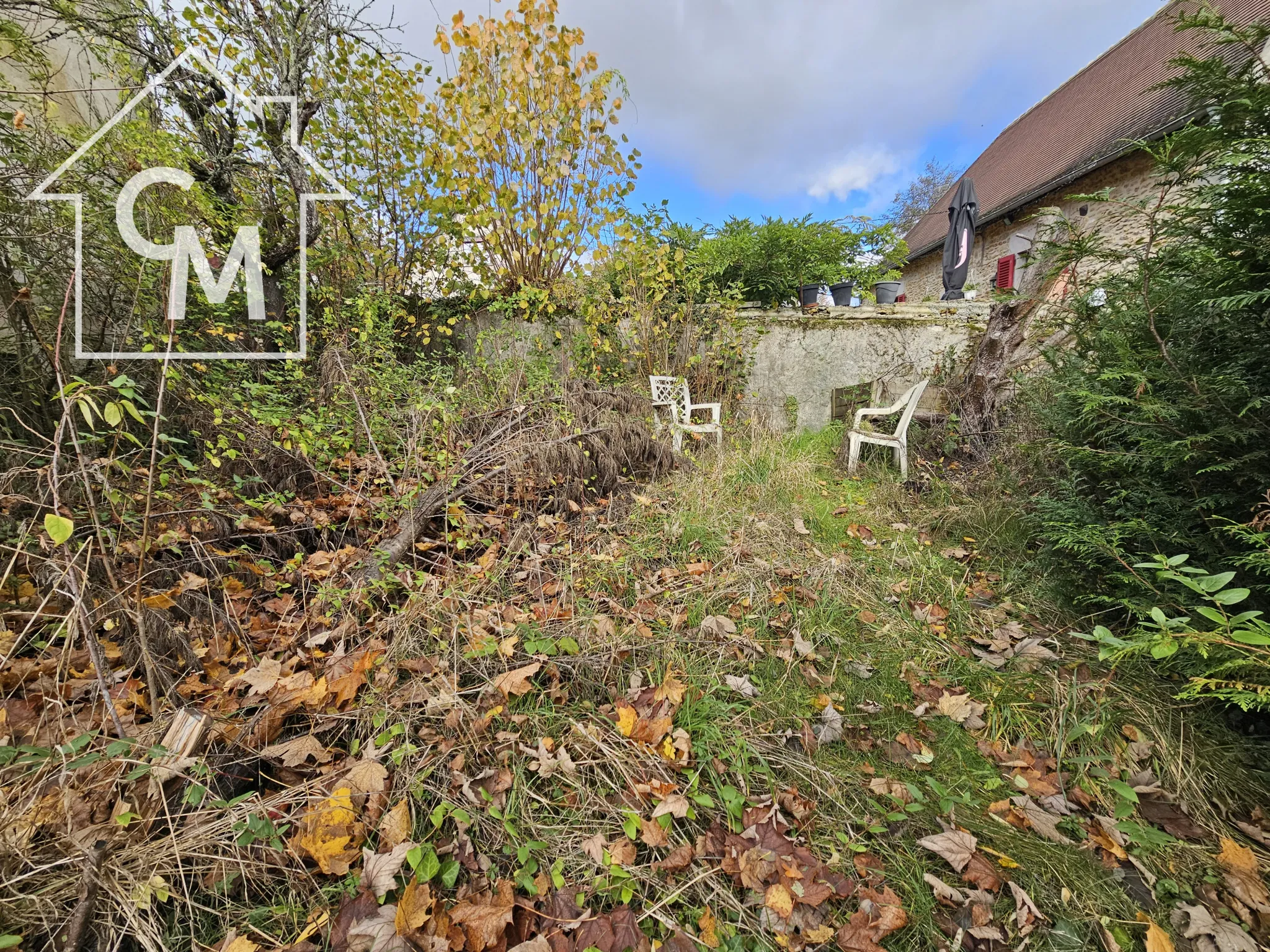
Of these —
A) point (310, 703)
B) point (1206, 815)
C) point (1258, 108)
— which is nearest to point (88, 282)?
point (310, 703)

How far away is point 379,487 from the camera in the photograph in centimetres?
269

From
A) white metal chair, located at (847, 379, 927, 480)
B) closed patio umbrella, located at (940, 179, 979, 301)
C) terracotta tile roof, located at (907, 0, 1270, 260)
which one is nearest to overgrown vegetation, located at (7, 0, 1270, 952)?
white metal chair, located at (847, 379, 927, 480)

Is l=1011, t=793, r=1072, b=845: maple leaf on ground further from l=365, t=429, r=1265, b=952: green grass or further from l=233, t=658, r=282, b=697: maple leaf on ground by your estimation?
l=233, t=658, r=282, b=697: maple leaf on ground

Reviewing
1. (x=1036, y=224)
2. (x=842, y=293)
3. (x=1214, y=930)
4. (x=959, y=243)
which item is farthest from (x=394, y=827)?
(x=1036, y=224)

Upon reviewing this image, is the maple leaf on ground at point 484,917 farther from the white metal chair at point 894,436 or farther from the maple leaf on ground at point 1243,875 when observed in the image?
the white metal chair at point 894,436

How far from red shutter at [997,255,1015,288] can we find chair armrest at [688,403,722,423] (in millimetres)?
9361

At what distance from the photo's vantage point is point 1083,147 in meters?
9.73

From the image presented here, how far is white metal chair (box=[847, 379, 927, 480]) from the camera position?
13.9ft

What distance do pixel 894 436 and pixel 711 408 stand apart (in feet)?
6.08

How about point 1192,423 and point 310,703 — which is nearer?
point 310,703

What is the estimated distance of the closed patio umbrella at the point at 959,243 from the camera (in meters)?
7.63

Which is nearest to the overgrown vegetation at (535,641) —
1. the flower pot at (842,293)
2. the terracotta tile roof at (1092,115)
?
the flower pot at (842,293)

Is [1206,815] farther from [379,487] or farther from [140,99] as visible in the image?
[140,99]

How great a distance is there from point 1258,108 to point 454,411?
3.85 meters
